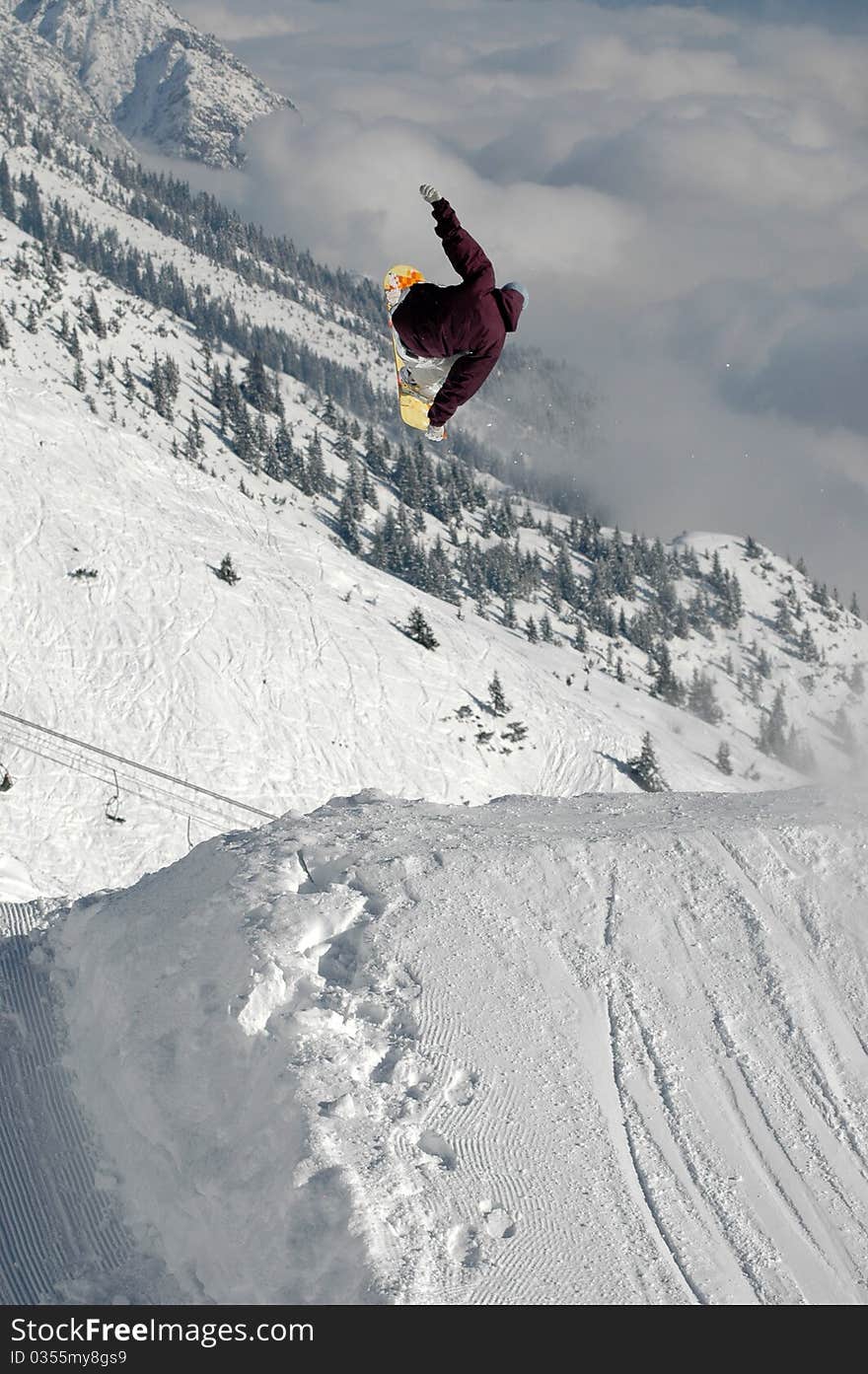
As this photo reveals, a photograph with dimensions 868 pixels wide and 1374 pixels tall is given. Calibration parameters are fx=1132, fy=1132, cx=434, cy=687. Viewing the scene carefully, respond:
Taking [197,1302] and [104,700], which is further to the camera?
[104,700]

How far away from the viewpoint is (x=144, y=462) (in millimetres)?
56031

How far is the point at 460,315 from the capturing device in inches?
548

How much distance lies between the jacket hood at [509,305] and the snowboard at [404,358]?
1.73 meters

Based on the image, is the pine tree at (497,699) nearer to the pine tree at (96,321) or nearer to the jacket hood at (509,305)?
the jacket hood at (509,305)

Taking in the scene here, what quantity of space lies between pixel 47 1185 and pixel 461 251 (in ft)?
43.7

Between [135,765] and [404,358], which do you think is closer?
[404,358]

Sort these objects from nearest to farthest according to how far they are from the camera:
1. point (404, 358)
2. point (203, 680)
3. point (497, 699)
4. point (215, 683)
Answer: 1. point (404, 358)
2. point (203, 680)
3. point (215, 683)
4. point (497, 699)

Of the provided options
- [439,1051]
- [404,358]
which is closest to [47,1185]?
[439,1051]

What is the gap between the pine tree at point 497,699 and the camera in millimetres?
50312

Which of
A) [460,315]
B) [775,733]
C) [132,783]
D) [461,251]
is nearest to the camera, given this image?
[461,251]

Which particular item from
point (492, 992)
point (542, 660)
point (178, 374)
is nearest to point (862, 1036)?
point (492, 992)

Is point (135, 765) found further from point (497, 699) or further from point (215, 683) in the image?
point (497, 699)
